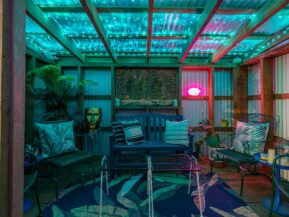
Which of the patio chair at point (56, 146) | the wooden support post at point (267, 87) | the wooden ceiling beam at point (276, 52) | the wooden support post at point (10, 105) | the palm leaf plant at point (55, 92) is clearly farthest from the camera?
the palm leaf plant at point (55, 92)

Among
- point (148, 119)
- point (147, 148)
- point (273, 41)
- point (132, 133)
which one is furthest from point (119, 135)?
point (273, 41)

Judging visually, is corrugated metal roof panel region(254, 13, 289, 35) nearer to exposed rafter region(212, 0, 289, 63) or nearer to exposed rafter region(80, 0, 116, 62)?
exposed rafter region(212, 0, 289, 63)

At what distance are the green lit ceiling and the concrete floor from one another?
2257 mm

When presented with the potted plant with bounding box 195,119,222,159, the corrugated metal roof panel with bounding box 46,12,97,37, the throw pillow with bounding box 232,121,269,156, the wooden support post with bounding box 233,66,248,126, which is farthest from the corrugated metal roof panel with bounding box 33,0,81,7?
the wooden support post with bounding box 233,66,248,126

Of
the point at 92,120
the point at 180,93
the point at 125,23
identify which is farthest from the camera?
the point at 180,93

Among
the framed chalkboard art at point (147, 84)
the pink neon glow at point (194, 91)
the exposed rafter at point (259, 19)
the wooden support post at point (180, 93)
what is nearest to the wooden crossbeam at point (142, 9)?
the exposed rafter at point (259, 19)

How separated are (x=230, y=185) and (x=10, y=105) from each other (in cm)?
322

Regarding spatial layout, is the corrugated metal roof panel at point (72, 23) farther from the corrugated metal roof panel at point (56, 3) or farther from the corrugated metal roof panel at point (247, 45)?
the corrugated metal roof panel at point (247, 45)

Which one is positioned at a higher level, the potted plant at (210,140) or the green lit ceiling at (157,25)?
the green lit ceiling at (157,25)

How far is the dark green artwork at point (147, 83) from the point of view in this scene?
503 cm

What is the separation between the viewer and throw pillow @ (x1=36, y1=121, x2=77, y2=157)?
10.1ft

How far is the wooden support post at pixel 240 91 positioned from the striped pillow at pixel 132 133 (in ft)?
8.49

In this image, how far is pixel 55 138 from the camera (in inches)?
126

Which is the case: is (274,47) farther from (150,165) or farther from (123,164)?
(123,164)
